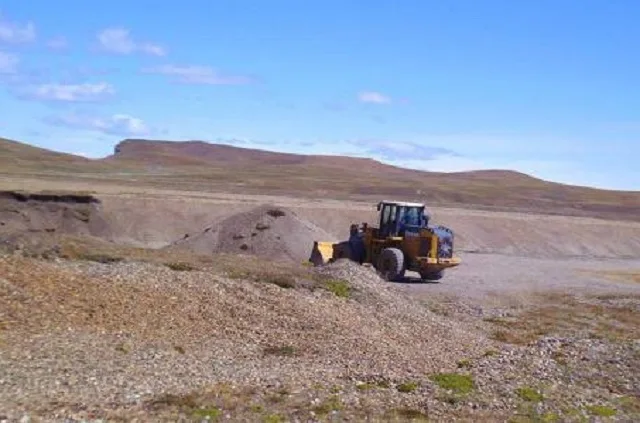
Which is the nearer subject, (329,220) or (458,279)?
(458,279)

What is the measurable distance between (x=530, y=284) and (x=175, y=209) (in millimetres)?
25626

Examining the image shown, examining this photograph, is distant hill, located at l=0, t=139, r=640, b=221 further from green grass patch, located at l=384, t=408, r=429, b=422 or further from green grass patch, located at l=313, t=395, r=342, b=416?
green grass patch, located at l=384, t=408, r=429, b=422

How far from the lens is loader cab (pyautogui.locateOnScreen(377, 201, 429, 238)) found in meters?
35.0

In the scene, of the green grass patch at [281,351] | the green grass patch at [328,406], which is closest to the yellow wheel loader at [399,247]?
the green grass patch at [281,351]

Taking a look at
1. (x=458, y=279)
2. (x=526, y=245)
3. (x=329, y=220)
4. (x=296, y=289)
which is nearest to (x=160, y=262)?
(x=296, y=289)

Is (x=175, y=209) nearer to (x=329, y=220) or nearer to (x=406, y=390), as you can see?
(x=329, y=220)

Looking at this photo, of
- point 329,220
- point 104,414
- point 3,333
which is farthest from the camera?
point 329,220

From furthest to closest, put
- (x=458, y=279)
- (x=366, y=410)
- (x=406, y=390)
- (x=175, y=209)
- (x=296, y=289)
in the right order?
(x=175, y=209)
(x=458, y=279)
(x=296, y=289)
(x=406, y=390)
(x=366, y=410)

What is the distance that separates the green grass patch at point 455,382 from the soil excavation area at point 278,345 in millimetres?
52

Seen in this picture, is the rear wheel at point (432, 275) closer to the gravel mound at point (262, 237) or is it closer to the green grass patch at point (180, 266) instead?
the gravel mound at point (262, 237)

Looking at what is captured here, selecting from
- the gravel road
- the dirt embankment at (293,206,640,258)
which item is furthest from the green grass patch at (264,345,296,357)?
the dirt embankment at (293,206,640,258)

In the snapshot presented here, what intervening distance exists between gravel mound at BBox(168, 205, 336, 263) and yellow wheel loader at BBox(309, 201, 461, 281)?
3.94 meters

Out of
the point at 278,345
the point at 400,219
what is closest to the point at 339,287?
the point at 278,345

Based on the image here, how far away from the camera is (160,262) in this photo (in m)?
24.4
